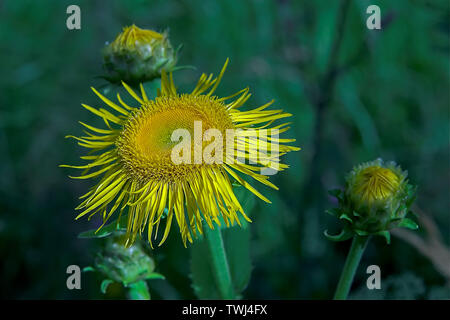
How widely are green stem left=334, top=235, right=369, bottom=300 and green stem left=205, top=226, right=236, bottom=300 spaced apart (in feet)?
1.14

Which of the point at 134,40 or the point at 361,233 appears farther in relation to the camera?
the point at 134,40

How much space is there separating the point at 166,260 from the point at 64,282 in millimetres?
675

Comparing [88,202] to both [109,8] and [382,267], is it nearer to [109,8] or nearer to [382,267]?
[382,267]

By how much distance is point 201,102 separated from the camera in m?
1.36

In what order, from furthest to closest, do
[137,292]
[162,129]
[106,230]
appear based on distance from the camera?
[137,292]
[162,129]
[106,230]

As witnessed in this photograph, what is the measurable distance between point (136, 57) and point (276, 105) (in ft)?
4.13

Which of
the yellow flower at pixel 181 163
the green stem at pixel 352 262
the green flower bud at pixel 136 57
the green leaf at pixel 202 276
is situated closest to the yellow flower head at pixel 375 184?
the green stem at pixel 352 262

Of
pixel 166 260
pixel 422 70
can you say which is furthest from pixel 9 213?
pixel 422 70

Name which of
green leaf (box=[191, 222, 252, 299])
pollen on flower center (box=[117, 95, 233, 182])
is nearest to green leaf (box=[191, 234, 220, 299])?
green leaf (box=[191, 222, 252, 299])

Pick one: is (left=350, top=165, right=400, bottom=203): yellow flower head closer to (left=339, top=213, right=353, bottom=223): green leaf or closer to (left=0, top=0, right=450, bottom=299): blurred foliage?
(left=339, top=213, right=353, bottom=223): green leaf

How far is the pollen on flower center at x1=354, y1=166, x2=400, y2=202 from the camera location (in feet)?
4.19

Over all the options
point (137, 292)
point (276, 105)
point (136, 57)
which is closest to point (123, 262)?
point (137, 292)

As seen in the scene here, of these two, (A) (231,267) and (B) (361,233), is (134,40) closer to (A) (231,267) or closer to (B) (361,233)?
(A) (231,267)

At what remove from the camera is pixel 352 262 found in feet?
4.46
